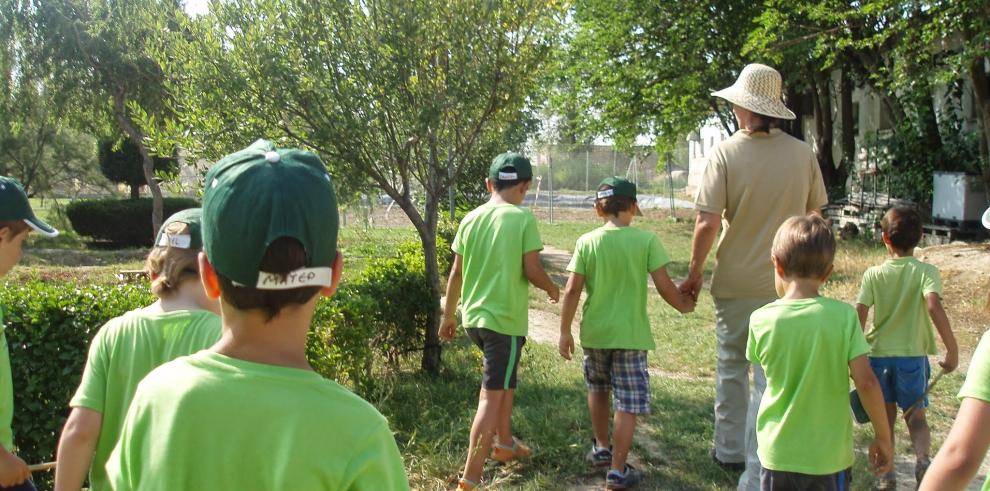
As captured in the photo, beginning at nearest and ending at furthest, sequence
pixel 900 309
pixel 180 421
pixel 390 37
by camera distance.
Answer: pixel 180 421, pixel 900 309, pixel 390 37

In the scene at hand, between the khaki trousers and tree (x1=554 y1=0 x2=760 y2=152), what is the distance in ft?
45.7

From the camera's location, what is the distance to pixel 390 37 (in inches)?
237

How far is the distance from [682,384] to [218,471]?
616cm

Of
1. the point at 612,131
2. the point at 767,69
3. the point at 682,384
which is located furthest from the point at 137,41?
the point at 767,69

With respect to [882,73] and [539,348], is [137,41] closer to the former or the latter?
[539,348]

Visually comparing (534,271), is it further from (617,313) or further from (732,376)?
(732,376)

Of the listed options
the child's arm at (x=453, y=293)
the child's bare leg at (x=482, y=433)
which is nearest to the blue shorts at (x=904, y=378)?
the child's bare leg at (x=482, y=433)

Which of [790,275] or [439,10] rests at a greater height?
[439,10]

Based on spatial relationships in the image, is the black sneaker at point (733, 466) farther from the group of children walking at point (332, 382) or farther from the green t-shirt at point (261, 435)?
the green t-shirt at point (261, 435)

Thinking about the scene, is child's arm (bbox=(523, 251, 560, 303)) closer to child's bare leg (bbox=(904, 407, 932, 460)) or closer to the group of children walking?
the group of children walking

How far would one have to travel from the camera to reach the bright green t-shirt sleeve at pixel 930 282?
4.56 metres

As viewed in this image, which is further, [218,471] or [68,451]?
[68,451]

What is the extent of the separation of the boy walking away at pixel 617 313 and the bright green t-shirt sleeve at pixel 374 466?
3.29 m

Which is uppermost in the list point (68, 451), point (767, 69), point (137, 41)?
point (137, 41)
